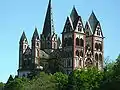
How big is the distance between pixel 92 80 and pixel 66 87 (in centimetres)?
455

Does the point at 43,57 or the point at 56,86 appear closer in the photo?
the point at 56,86

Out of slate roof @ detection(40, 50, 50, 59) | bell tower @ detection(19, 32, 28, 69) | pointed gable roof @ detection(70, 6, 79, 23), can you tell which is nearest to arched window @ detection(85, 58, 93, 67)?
pointed gable roof @ detection(70, 6, 79, 23)

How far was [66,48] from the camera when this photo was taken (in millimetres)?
115625

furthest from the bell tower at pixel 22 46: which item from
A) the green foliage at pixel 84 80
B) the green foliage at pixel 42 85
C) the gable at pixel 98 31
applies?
the green foliage at pixel 84 80

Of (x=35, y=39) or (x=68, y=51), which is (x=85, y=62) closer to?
(x=68, y=51)

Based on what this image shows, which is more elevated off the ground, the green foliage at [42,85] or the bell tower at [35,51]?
the bell tower at [35,51]

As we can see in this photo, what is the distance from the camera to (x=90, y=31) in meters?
121

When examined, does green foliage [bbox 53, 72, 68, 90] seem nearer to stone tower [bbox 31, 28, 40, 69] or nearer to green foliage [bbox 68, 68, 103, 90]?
green foliage [bbox 68, 68, 103, 90]

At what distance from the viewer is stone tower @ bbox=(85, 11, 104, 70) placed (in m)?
118

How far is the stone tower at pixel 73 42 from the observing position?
11406cm

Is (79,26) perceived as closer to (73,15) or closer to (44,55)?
(73,15)

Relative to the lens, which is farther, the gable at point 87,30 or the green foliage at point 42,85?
the gable at point 87,30

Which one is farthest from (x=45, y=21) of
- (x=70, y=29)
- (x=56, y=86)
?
(x=56, y=86)

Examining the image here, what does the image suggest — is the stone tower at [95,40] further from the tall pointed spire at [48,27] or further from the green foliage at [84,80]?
the green foliage at [84,80]
